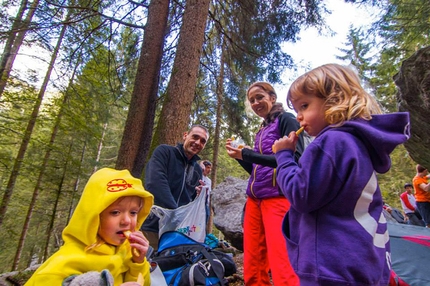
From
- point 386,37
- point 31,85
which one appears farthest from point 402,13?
point 31,85

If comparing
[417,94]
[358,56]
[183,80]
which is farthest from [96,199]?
[358,56]

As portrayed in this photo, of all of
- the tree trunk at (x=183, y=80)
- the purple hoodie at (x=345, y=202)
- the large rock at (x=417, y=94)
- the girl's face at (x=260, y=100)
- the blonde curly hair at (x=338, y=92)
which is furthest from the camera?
the large rock at (x=417, y=94)

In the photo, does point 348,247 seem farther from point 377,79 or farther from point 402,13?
point 377,79

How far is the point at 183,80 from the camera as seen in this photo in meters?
4.14

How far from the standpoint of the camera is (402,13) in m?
6.29

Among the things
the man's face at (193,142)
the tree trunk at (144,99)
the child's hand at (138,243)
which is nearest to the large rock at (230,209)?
the tree trunk at (144,99)

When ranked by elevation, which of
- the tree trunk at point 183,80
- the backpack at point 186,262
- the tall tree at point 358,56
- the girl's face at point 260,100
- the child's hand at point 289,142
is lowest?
the backpack at point 186,262

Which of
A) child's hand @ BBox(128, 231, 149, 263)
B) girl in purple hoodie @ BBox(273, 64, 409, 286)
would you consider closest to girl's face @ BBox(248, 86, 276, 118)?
girl in purple hoodie @ BBox(273, 64, 409, 286)

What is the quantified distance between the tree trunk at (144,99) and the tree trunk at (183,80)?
1.53 ft

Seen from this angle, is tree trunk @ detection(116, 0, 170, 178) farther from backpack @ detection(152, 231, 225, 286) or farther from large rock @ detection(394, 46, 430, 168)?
large rock @ detection(394, 46, 430, 168)

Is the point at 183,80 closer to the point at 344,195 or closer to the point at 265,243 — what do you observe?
the point at 265,243

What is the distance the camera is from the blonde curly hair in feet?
4.09

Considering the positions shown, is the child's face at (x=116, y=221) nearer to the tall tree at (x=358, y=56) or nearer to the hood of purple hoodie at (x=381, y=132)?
the hood of purple hoodie at (x=381, y=132)

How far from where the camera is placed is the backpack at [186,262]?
2.28 metres
